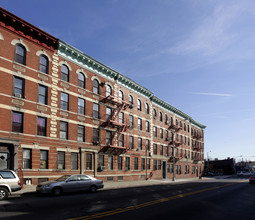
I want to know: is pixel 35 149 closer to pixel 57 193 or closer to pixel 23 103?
pixel 23 103

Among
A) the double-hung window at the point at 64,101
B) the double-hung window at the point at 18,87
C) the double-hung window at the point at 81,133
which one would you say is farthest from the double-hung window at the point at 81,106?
the double-hung window at the point at 18,87

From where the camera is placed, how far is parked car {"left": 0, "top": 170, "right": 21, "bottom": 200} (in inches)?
555

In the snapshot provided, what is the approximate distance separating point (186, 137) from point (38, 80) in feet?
134

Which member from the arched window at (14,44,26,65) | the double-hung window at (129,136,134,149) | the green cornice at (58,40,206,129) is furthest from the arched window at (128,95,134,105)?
the arched window at (14,44,26,65)

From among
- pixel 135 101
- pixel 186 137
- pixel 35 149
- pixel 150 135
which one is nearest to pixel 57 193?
pixel 35 149

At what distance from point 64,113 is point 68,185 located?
369 inches

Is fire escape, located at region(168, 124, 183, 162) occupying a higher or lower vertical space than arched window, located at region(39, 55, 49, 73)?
lower

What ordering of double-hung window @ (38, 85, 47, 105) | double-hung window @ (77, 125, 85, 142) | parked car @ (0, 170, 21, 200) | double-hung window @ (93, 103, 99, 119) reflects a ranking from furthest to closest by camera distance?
double-hung window @ (93, 103, 99, 119) < double-hung window @ (77, 125, 85, 142) < double-hung window @ (38, 85, 47, 105) < parked car @ (0, 170, 21, 200)

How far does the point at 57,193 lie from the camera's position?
16.6m

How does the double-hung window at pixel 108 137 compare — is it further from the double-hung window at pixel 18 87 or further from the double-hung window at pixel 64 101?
the double-hung window at pixel 18 87

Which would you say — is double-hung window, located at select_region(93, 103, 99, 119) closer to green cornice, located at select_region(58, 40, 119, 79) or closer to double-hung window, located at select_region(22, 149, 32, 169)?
green cornice, located at select_region(58, 40, 119, 79)

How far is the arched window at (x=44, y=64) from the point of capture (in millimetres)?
23656

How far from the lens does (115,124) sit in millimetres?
31062

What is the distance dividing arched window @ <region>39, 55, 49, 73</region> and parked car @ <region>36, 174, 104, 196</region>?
36.0ft
